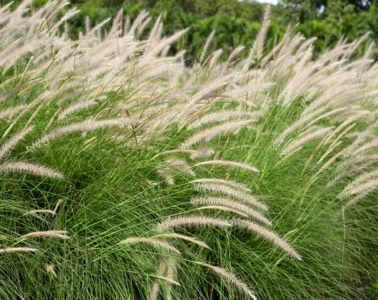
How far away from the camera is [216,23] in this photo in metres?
10.9

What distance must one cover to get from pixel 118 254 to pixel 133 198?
277 millimetres

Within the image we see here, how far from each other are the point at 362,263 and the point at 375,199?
537 mm

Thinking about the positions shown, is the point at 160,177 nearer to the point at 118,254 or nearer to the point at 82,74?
the point at 118,254

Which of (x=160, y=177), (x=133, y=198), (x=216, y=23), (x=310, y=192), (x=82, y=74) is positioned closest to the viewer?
(x=133, y=198)

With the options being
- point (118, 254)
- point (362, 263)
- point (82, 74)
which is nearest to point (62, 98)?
point (82, 74)

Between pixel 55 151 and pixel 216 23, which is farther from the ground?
pixel 55 151

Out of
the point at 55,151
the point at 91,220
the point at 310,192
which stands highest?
the point at 55,151

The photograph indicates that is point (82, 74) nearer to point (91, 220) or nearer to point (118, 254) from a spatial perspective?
point (91, 220)

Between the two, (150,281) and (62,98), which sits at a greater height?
(62,98)

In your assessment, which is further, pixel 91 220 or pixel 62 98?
pixel 62 98

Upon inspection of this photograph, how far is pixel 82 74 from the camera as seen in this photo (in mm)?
2707

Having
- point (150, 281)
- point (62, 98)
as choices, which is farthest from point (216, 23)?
point (150, 281)

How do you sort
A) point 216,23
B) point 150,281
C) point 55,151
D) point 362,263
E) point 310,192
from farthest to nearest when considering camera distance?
1. point 216,23
2. point 362,263
3. point 310,192
4. point 55,151
5. point 150,281

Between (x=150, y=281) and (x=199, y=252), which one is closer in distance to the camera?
(x=150, y=281)
